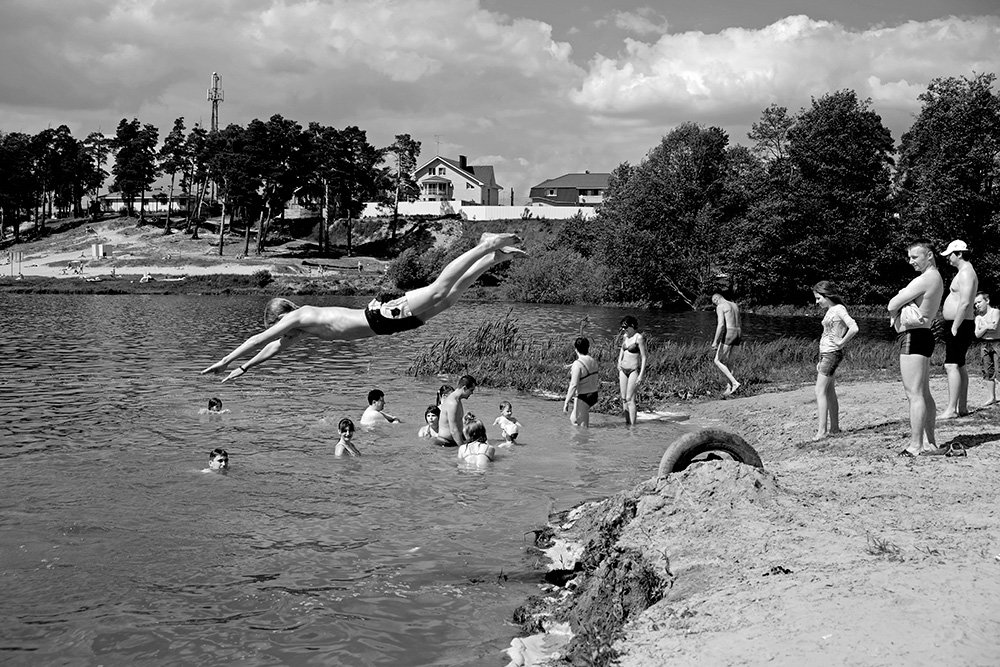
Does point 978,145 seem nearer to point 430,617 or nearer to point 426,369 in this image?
point 426,369

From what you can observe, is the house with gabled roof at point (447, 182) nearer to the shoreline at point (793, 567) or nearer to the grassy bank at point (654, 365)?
the grassy bank at point (654, 365)

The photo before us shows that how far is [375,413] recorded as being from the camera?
1838cm

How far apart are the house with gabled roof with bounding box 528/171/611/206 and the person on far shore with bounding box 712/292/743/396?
357 ft

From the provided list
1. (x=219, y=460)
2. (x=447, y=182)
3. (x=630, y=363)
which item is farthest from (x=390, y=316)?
(x=447, y=182)

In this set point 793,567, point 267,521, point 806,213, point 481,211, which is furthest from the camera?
point 481,211

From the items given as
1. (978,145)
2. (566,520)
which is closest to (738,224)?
(978,145)

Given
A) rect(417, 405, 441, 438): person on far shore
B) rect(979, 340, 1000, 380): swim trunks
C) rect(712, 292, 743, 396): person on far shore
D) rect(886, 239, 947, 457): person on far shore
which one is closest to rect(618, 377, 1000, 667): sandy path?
rect(886, 239, 947, 457): person on far shore

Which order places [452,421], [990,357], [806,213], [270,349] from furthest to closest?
1. [806,213]
2. [452,421]
3. [990,357]
4. [270,349]

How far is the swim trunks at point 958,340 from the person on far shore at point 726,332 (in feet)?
28.9

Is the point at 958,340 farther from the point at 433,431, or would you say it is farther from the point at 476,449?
the point at 433,431

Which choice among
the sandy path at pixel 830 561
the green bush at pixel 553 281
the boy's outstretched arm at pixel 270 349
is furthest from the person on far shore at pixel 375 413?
the green bush at pixel 553 281

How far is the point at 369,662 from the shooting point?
24.9 ft

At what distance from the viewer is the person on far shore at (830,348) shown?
1293 cm

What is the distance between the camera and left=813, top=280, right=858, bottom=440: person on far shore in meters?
12.9
